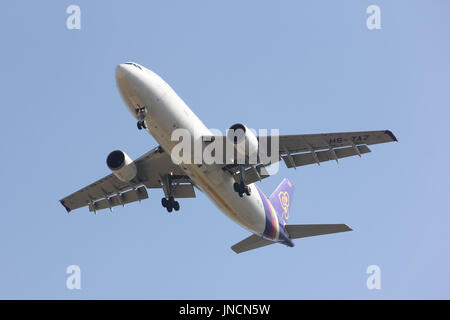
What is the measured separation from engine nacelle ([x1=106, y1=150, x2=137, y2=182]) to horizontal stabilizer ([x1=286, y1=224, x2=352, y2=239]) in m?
9.32

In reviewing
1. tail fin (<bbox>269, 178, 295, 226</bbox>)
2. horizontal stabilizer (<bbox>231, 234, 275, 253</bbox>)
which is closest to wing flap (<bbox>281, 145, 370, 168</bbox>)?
tail fin (<bbox>269, 178, 295, 226</bbox>)

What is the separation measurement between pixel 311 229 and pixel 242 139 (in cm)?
876

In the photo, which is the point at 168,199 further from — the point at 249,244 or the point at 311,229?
the point at 311,229

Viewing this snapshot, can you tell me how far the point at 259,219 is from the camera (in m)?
33.3

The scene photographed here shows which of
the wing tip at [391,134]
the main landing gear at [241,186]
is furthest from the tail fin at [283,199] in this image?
the wing tip at [391,134]

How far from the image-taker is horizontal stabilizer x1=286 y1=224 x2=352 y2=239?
112 ft

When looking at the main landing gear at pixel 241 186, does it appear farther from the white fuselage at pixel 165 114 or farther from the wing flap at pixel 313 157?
the wing flap at pixel 313 157

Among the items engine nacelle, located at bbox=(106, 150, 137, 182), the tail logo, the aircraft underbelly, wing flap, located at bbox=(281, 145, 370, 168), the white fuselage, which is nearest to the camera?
the white fuselage

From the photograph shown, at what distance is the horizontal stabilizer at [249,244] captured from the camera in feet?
120

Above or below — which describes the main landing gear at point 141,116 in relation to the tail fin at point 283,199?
above

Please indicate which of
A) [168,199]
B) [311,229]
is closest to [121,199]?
[168,199]

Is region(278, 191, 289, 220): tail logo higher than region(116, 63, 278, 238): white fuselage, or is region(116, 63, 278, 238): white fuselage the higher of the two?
region(116, 63, 278, 238): white fuselage

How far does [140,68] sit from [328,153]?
9962mm

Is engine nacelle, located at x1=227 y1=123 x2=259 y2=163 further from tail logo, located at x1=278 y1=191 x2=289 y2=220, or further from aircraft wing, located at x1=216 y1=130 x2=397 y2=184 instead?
tail logo, located at x1=278 y1=191 x2=289 y2=220
